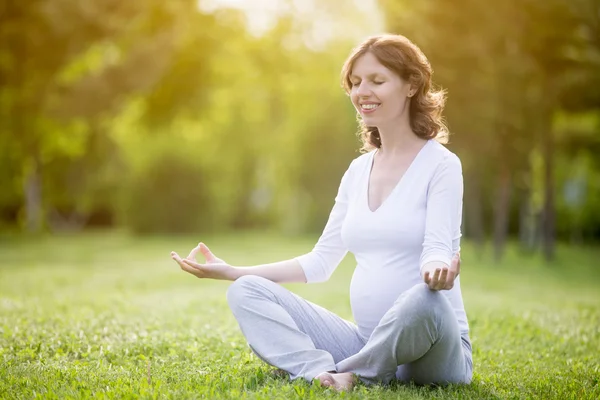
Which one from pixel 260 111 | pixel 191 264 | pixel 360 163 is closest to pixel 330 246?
pixel 360 163

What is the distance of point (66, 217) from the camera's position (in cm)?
4844

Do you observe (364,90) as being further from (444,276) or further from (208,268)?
(208,268)

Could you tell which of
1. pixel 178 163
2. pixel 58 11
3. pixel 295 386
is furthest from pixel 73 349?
pixel 178 163

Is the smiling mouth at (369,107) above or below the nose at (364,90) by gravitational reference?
below

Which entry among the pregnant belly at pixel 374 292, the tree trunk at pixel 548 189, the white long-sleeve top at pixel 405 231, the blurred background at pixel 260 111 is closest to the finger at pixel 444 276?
the white long-sleeve top at pixel 405 231

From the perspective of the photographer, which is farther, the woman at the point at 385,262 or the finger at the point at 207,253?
the finger at the point at 207,253

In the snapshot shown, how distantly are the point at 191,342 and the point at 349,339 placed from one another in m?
1.83

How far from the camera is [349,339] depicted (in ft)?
14.4

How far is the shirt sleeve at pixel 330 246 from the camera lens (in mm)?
4508

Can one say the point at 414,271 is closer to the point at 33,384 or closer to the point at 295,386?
the point at 295,386

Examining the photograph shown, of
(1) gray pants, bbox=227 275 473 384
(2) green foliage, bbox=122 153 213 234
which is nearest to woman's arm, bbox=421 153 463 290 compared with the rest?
(1) gray pants, bbox=227 275 473 384

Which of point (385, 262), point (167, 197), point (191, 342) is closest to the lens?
point (385, 262)

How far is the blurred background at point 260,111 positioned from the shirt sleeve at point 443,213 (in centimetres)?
1554

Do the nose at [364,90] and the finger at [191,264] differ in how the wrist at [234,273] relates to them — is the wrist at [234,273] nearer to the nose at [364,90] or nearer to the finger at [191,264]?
the finger at [191,264]
